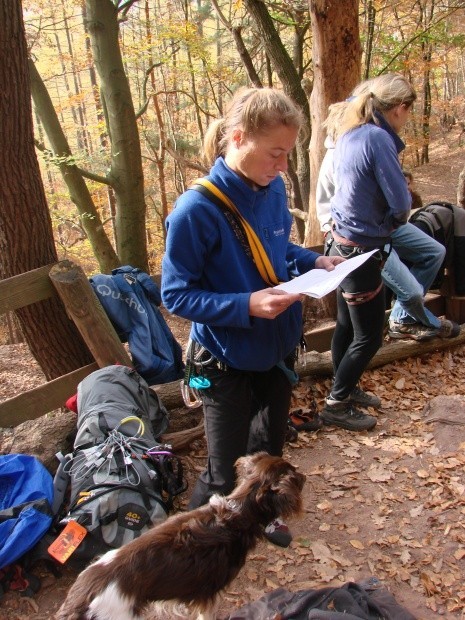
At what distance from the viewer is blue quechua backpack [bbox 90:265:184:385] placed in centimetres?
392

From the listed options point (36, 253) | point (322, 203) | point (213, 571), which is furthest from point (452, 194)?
point (213, 571)

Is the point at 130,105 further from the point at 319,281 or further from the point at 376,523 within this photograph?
the point at 376,523

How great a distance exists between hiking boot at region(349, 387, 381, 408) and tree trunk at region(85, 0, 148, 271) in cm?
616

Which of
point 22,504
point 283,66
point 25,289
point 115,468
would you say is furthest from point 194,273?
point 283,66

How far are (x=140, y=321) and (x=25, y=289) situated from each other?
918 millimetres

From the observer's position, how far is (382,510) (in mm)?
3135

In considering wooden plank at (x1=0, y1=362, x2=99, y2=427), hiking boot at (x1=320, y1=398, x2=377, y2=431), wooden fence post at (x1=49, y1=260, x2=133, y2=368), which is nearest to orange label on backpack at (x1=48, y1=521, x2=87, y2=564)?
wooden plank at (x1=0, y1=362, x2=99, y2=427)

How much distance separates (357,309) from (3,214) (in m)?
2.74

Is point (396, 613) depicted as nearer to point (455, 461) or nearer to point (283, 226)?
point (455, 461)

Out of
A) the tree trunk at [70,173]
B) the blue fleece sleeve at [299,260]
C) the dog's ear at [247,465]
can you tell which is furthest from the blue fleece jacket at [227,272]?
the tree trunk at [70,173]

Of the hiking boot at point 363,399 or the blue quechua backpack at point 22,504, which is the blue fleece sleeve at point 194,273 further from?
the hiking boot at point 363,399

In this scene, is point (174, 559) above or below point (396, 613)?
above

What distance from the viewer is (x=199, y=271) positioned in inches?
81.4

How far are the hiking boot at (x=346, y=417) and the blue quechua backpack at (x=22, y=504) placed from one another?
85.4 inches
